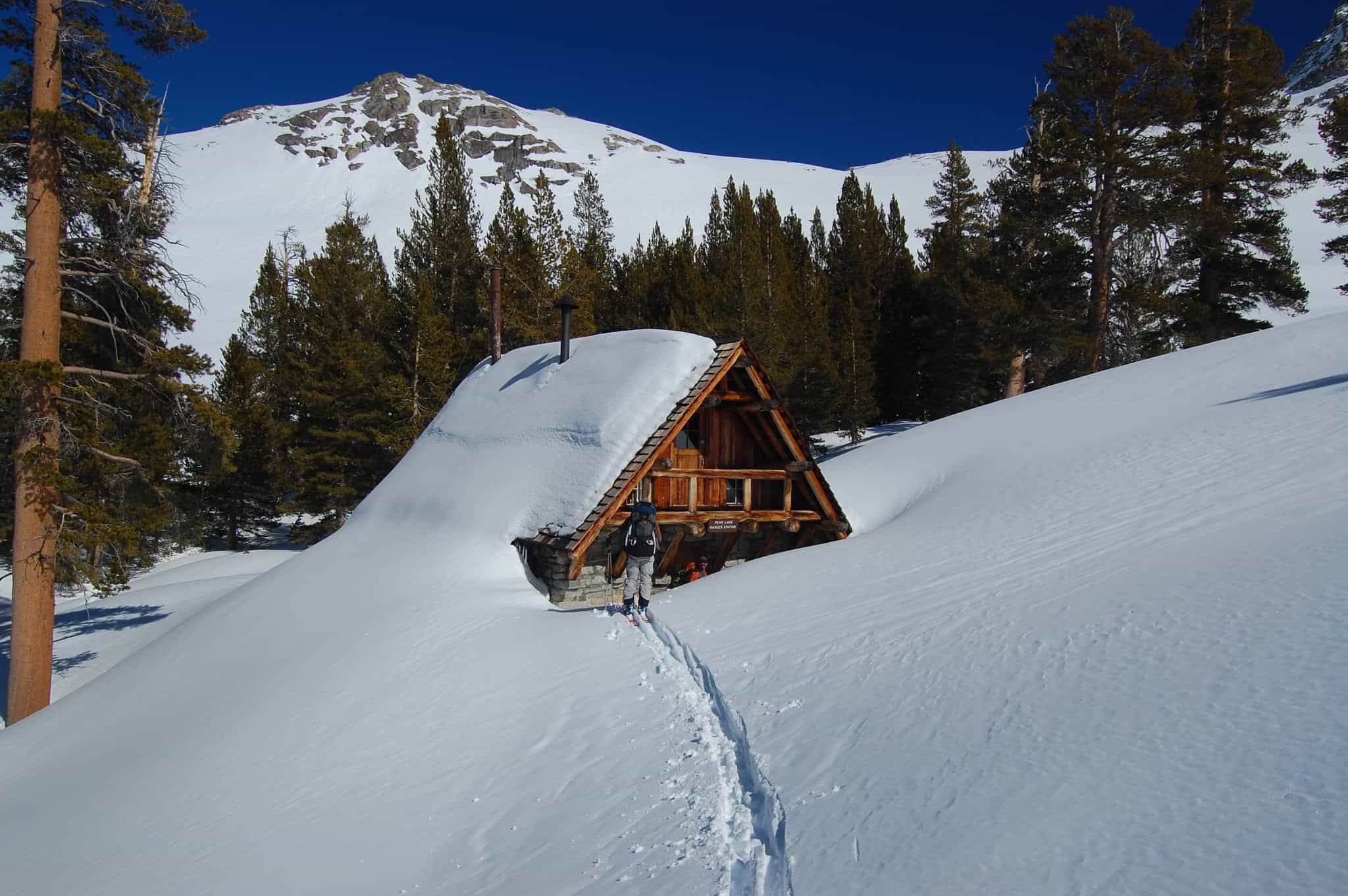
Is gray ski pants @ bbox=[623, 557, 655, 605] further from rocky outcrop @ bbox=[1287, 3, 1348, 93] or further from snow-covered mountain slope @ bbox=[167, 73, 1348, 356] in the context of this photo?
rocky outcrop @ bbox=[1287, 3, 1348, 93]

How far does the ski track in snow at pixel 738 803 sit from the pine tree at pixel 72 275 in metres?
9.52

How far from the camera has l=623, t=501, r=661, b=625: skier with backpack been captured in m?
9.98

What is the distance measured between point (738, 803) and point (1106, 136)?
A: 24.4 m

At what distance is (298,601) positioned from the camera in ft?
35.6

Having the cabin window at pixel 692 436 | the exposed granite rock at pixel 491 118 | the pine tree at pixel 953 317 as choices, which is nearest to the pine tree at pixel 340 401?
the cabin window at pixel 692 436

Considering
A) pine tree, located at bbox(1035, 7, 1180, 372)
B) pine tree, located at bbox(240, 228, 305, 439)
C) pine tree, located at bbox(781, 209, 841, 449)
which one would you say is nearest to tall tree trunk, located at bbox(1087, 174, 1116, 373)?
pine tree, located at bbox(1035, 7, 1180, 372)

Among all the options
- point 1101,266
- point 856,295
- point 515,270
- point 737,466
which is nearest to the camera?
point 737,466

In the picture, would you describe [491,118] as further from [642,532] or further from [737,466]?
[642,532]

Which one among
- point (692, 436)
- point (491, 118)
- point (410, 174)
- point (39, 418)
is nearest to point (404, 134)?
point (410, 174)

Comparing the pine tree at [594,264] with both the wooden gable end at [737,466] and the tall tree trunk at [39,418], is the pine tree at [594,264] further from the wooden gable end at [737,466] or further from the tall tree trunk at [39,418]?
the tall tree trunk at [39,418]

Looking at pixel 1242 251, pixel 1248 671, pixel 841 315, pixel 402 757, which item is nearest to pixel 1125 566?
pixel 1248 671

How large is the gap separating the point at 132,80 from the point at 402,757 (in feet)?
37.0

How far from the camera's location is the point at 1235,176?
77.8 ft

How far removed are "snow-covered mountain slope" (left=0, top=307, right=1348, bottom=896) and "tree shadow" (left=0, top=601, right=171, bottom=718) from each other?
11.1 feet
